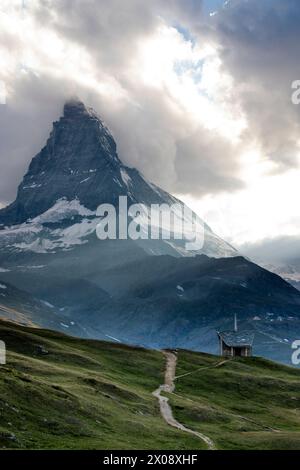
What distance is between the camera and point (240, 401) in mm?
117562

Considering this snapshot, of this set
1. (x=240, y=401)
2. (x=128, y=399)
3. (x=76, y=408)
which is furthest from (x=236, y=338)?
(x=76, y=408)

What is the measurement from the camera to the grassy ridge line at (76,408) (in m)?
65.3

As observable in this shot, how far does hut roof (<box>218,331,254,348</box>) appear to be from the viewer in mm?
179875

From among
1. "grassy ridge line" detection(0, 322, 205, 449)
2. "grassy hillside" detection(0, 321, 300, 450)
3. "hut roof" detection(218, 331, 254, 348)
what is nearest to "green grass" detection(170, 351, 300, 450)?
"grassy hillside" detection(0, 321, 300, 450)

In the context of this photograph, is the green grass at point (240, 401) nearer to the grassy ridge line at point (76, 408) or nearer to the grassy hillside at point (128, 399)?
the grassy hillside at point (128, 399)

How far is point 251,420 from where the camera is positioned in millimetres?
101188

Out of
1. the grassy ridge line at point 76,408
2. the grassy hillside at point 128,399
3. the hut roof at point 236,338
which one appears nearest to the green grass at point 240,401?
the grassy hillside at point 128,399

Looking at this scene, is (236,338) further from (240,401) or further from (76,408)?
(76,408)

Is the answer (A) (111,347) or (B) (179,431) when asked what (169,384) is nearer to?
(A) (111,347)

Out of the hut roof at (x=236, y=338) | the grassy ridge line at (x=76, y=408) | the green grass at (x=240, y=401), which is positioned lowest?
the green grass at (x=240, y=401)

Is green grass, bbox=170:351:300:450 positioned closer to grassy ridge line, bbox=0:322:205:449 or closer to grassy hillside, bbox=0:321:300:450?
grassy hillside, bbox=0:321:300:450

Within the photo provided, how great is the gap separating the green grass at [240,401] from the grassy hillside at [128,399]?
193mm
